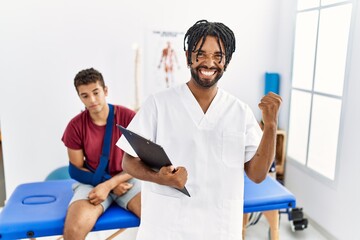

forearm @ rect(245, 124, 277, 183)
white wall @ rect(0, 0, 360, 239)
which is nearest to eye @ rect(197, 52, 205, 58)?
forearm @ rect(245, 124, 277, 183)

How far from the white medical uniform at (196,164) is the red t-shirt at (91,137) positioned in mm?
742

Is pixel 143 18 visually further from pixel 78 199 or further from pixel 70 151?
pixel 78 199

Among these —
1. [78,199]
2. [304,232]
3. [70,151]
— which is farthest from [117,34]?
[304,232]

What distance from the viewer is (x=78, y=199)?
69.0 inches

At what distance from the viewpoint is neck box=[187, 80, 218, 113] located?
1.20 m

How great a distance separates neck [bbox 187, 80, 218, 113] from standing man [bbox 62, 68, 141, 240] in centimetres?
77

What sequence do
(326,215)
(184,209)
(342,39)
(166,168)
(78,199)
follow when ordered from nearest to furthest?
(166,168)
(184,209)
(78,199)
(342,39)
(326,215)

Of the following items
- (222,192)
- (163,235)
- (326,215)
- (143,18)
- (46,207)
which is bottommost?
(326,215)

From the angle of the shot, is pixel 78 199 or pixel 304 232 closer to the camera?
pixel 78 199

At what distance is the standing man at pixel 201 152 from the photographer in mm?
1113

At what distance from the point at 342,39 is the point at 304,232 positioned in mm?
1397

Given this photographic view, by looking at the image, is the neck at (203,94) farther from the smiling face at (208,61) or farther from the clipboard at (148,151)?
the clipboard at (148,151)

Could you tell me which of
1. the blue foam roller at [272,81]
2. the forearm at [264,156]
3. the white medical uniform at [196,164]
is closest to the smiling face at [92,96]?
the white medical uniform at [196,164]

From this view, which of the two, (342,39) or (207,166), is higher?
(342,39)
